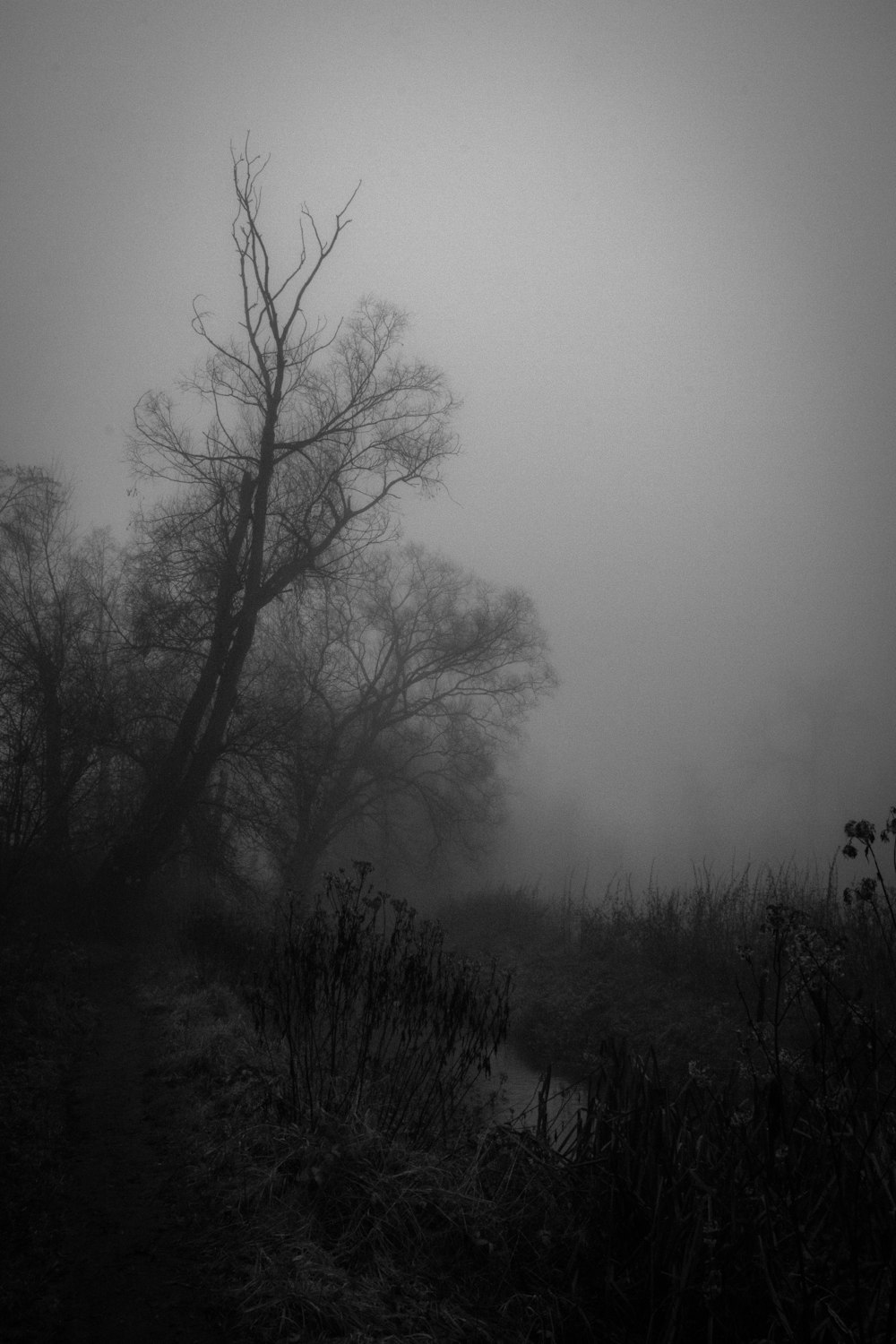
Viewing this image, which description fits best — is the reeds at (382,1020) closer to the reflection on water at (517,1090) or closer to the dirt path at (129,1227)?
the dirt path at (129,1227)

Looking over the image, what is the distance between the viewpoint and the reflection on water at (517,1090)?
7.37 m

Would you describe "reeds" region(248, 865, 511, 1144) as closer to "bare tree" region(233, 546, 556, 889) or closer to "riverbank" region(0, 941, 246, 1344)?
"riverbank" region(0, 941, 246, 1344)

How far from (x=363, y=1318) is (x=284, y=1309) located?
1.12 feet

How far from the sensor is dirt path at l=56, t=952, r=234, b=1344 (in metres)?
3.41

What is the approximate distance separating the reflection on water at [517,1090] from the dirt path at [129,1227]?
265 cm

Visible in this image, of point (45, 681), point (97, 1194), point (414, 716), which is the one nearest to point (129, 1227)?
point (97, 1194)

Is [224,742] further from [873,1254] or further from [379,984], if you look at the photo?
[873,1254]

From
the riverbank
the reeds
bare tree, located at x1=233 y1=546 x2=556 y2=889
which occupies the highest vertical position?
bare tree, located at x1=233 y1=546 x2=556 y2=889

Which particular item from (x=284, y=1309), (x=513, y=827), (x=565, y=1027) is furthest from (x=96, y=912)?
→ (x=513, y=827)

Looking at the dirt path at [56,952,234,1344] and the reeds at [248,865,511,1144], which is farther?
the reeds at [248,865,511,1144]

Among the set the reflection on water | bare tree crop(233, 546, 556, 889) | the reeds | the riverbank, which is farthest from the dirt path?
bare tree crop(233, 546, 556, 889)

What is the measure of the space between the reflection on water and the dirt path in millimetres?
2653

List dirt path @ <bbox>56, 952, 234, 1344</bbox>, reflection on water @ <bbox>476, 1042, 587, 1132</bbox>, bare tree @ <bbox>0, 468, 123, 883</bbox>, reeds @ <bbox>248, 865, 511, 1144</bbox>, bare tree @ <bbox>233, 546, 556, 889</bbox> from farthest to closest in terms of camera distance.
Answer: bare tree @ <bbox>233, 546, 556, 889</bbox>
bare tree @ <bbox>0, 468, 123, 883</bbox>
reflection on water @ <bbox>476, 1042, 587, 1132</bbox>
reeds @ <bbox>248, 865, 511, 1144</bbox>
dirt path @ <bbox>56, 952, 234, 1344</bbox>

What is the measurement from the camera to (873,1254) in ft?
10.0
